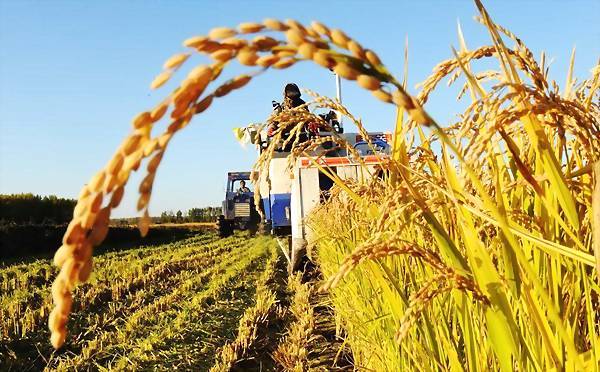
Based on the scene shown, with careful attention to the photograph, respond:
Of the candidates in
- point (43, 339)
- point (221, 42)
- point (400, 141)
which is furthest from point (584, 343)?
point (43, 339)

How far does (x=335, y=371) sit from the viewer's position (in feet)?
14.1

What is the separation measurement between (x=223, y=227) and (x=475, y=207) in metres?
22.9

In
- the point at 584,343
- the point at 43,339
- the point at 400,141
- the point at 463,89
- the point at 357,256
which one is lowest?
the point at 43,339

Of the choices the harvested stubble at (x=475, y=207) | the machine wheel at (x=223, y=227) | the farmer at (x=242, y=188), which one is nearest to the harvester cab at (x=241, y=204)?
the farmer at (x=242, y=188)

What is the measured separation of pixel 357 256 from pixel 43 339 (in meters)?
6.12

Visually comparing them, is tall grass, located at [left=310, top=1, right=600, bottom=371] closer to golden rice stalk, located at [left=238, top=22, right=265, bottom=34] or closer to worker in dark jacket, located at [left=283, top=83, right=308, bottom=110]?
golden rice stalk, located at [left=238, top=22, right=265, bottom=34]

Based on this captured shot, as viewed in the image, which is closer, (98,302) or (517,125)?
(517,125)

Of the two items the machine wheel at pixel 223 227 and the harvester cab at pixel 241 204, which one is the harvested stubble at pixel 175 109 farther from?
the machine wheel at pixel 223 227

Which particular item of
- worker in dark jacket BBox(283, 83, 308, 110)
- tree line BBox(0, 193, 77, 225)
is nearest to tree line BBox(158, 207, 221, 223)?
tree line BBox(0, 193, 77, 225)

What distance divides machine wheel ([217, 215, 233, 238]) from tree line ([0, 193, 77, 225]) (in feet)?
27.7

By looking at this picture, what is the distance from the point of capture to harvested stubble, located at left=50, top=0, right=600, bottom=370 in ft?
2.09

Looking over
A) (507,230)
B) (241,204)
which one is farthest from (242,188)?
(507,230)

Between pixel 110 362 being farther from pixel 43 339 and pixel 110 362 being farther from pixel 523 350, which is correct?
pixel 523 350

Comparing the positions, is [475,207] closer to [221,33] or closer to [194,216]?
[221,33]
